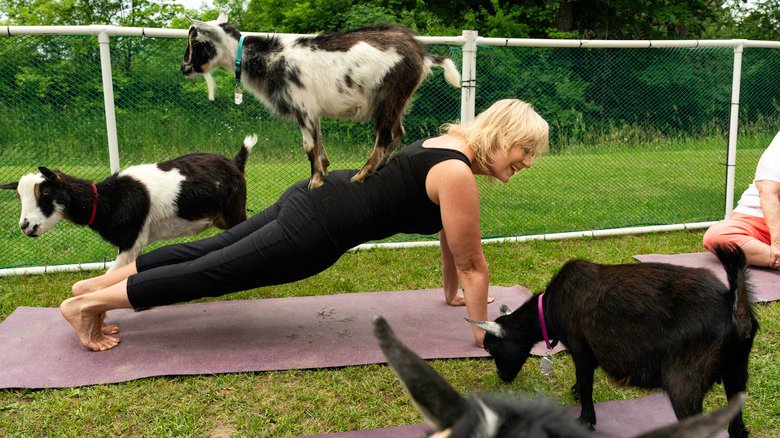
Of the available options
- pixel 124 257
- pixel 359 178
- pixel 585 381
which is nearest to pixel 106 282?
pixel 124 257

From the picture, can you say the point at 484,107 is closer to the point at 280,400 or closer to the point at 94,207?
the point at 94,207

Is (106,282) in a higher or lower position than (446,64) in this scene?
lower

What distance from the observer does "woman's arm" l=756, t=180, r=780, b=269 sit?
509 centimetres

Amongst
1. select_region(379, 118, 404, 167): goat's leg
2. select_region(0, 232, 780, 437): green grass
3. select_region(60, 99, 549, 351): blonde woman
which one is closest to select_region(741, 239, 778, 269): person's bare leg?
select_region(0, 232, 780, 437): green grass

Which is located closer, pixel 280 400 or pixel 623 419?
pixel 623 419

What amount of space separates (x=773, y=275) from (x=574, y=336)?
3043 mm

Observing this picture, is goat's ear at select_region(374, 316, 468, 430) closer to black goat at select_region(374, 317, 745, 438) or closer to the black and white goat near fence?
black goat at select_region(374, 317, 745, 438)

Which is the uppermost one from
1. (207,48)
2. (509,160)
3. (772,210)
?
(207,48)

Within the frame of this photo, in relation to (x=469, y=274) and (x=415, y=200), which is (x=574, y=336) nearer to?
(x=469, y=274)

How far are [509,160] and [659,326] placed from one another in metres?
1.21

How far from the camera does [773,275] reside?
16.9ft

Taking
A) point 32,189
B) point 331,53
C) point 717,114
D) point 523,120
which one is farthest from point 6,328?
point 717,114

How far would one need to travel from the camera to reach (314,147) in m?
3.79

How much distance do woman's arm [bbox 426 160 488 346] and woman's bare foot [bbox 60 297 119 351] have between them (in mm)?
2071
